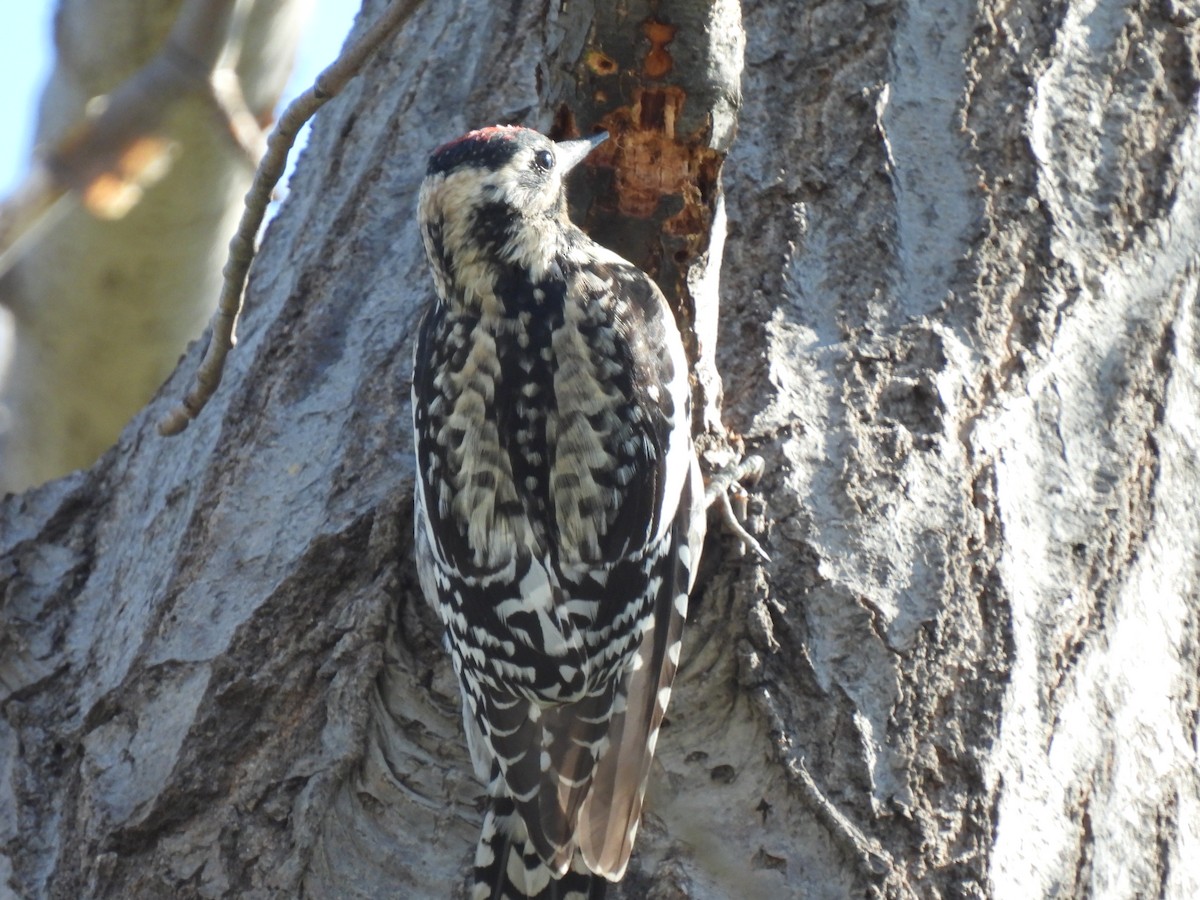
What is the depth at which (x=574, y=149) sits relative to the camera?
9.60ft

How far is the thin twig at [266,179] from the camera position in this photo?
2445 millimetres

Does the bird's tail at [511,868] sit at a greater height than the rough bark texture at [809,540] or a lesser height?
lesser

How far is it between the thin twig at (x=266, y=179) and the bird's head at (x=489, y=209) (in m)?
0.64

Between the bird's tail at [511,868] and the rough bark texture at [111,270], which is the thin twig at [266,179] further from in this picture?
the rough bark texture at [111,270]

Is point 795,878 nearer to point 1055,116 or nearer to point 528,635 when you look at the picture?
point 528,635

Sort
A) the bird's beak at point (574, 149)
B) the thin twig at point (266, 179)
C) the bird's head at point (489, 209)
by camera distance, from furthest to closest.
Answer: the bird's head at point (489, 209), the bird's beak at point (574, 149), the thin twig at point (266, 179)

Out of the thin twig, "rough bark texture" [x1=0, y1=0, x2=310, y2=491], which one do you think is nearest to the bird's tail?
the thin twig

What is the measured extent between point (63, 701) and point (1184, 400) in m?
2.54

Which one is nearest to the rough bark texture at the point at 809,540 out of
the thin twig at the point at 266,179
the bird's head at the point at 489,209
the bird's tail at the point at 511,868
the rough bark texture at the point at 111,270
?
the bird's tail at the point at 511,868

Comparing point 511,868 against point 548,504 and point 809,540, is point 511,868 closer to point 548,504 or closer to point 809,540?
point 548,504

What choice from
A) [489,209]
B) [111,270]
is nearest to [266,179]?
[489,209]

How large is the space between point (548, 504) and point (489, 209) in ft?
2.60

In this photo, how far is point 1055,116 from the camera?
3.31m

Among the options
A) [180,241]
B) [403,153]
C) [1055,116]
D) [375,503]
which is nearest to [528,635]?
[375,503]
